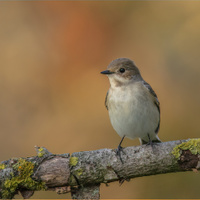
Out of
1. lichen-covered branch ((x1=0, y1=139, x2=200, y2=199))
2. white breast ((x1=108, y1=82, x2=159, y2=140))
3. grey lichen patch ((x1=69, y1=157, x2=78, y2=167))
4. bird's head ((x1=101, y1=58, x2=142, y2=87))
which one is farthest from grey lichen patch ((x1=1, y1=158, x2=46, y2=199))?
bird's head ((x1=101, y1=58, x2=142, y2=87))

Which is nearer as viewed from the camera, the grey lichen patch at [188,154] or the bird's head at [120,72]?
the grey lichen patch at [188,154]

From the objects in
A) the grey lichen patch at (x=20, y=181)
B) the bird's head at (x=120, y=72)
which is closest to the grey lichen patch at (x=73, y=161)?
the grey lichen patch at (x=20, y=181)

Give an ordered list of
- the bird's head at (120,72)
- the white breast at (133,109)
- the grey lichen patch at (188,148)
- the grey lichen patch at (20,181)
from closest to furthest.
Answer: the grey lichen patch at (20,181), the grey lichen patch at (188,148), the white breast at (133,109), the bird's head at (120,72)

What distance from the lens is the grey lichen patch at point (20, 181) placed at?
423 centimetres

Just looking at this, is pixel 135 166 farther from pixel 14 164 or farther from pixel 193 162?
pixel 14 164

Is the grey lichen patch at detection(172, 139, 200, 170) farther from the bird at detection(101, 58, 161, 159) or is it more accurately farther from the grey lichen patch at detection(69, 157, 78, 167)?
the grey lichen patch at detection(69, 157, 78, 167)

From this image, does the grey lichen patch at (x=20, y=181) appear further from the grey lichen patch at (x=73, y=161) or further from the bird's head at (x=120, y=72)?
the bird's head at (x=120, y=72)

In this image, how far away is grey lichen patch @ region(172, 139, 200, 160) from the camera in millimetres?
4333

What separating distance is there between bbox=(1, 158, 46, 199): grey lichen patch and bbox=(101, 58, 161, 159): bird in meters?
1.63

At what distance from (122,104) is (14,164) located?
180cm

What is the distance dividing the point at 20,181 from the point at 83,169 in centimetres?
75

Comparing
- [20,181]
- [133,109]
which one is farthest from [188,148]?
[20,181]

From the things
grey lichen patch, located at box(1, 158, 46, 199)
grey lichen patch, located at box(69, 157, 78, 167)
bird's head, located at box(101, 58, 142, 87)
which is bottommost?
grey lichen patch, located at box(1, 158, 46, 199)

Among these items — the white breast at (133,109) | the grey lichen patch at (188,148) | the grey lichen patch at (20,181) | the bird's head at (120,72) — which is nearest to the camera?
the grey lichen patch at (20,181)
